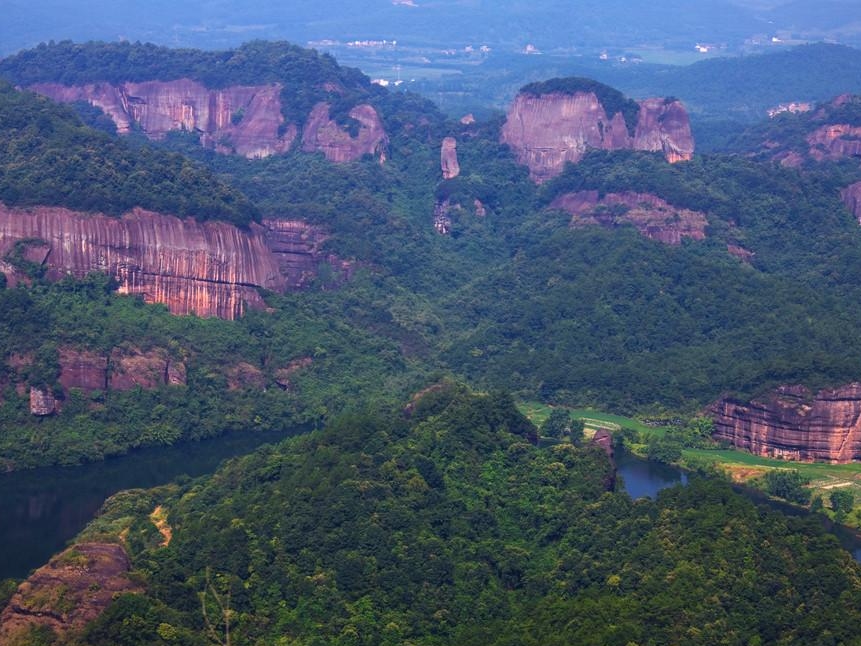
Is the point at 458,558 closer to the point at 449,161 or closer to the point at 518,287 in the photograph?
the point at 518,287

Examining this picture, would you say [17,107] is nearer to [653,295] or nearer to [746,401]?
[653,295]

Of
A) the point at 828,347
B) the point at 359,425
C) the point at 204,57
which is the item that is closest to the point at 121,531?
the point at 359,425

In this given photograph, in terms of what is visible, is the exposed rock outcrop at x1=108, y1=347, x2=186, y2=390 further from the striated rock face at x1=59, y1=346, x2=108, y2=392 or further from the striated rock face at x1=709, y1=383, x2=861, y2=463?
the striated rock face at x1=709, y1=383, x2=861, y2=463

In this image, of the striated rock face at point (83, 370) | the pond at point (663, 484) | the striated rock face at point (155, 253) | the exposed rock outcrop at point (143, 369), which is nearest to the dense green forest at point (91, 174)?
the striated rock face at point (155, 253)

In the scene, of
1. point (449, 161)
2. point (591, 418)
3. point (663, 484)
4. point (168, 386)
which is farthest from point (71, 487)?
point (449, 161)

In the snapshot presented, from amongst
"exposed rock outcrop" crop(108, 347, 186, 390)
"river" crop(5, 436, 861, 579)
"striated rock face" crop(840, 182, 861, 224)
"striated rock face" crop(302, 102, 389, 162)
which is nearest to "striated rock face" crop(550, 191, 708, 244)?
"striated rock face" crop(840, 182, 861, 224)

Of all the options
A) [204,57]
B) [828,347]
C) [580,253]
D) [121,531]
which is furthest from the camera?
[204,57]
